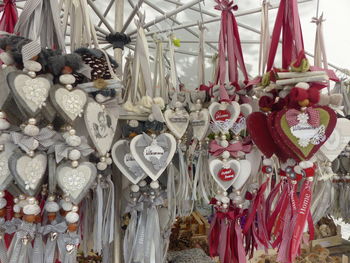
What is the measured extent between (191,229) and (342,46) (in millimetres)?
1481

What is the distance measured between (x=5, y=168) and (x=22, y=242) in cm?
13

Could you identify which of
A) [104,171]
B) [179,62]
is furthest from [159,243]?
[179,62]

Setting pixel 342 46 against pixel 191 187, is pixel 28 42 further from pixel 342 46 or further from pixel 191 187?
pixel 342 46

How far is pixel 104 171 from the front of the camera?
57 centimetres

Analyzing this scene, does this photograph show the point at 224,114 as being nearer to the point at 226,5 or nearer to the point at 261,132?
the point at 261,132

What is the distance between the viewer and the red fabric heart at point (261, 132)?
557 mm

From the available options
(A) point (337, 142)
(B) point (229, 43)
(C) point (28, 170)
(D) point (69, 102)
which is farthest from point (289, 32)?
(C) point (28, 170)

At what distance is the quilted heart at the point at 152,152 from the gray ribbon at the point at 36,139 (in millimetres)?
162

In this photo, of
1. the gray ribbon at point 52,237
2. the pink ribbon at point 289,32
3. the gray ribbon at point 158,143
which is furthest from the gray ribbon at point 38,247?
the pink ribbon at point 289,32

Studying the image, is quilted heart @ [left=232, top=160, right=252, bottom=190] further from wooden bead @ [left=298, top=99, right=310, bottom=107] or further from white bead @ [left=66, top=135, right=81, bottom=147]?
white bead @ [left=66, top=135, right=81, bottom=147]

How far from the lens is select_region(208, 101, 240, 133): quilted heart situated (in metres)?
0.59

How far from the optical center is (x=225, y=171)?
0.59 metres

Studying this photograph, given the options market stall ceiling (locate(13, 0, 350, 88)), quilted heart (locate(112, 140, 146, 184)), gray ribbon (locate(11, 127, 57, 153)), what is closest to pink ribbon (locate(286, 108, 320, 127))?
quilted heart (locate(112, 140, 146, 184))

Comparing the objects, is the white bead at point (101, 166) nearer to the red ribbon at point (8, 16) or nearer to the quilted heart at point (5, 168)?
the quilted heart at point (5, 168)
